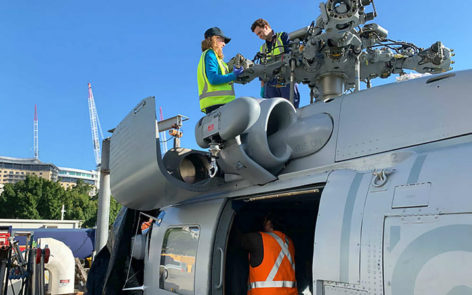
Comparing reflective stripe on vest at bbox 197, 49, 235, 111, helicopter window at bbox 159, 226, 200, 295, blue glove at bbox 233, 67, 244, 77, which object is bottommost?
helicopter window at bbox 159, 226, 200, 295

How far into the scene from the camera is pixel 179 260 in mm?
3898

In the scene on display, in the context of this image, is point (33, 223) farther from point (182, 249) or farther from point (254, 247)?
point (254, 247)

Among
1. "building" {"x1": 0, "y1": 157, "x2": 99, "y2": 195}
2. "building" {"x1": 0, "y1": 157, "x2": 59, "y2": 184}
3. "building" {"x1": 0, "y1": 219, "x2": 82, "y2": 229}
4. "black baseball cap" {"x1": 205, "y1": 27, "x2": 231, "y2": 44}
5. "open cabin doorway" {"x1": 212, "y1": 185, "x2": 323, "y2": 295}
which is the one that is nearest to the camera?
"open cabin doorway" {"x1": 212, "y1": 185, "x2": 323, "y2": 295}

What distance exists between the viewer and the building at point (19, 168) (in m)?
139

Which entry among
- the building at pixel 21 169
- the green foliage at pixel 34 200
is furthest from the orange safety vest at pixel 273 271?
the building at pixel 21 169

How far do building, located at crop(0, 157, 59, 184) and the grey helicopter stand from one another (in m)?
149

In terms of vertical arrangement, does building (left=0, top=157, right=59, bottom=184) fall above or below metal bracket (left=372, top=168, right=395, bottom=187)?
above

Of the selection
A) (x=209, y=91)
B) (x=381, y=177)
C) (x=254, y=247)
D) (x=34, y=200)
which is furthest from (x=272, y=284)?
(x=34, y=200)

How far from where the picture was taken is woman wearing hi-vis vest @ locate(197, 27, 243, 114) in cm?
444

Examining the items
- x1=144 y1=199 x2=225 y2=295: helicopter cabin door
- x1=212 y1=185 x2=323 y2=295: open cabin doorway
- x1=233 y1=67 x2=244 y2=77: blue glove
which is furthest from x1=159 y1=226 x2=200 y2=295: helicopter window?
x1=233 y1=67 x2=244 y2=77: blue glove

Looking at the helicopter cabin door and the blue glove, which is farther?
the blue glove

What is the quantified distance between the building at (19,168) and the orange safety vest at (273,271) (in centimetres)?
15005

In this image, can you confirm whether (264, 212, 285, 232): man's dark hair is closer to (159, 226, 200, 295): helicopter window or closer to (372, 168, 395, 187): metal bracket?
(159, 226, 200, 295): helicopter window

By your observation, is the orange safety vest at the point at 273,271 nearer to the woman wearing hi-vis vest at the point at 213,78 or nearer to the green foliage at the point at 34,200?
the woman wearing hi-vis vest at the point at 213,78
